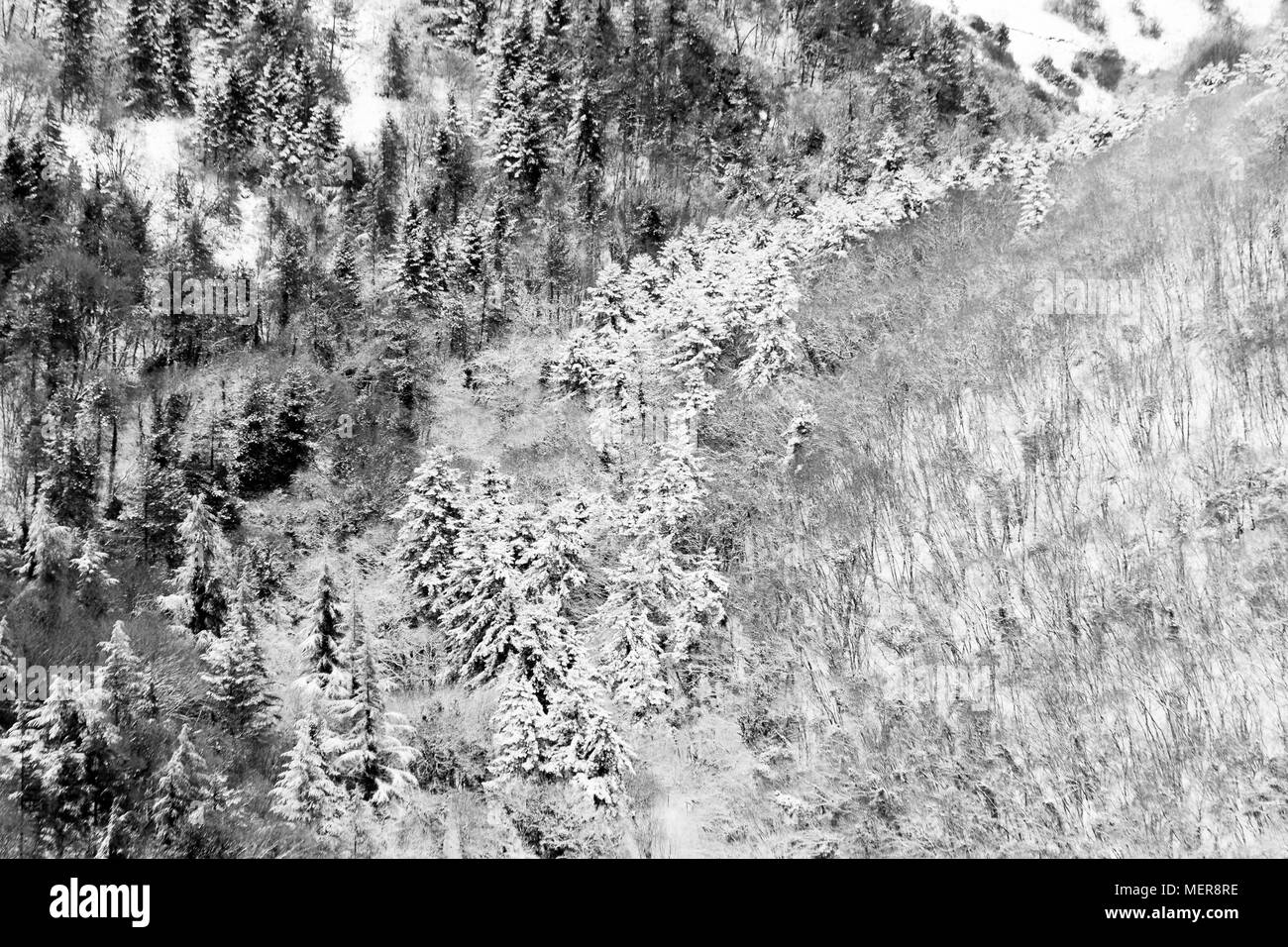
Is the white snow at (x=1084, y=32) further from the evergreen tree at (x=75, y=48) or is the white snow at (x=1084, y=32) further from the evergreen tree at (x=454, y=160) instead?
the evergreen tree at (x=75, y=48)

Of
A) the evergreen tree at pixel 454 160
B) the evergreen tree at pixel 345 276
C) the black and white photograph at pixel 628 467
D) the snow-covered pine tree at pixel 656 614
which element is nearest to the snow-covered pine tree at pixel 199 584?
the black and white photograph at pixel 628 467

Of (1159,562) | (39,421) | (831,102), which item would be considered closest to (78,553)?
(39,421)

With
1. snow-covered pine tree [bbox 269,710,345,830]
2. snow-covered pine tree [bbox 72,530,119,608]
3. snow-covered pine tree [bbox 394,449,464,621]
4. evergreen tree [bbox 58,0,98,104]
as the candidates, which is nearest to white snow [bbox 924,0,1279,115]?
snow-covered pine tree [bbox 394,449,464,621]

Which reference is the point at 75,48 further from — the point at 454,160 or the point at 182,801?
the point at 182,801

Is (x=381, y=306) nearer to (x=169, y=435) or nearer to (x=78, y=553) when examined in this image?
(x=169, y=435)

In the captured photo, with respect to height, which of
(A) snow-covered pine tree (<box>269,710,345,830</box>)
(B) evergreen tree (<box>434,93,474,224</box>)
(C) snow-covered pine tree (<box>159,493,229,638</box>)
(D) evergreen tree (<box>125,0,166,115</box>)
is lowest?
(A) snow-covered pine tree (<box>269,710,345,830</box>)

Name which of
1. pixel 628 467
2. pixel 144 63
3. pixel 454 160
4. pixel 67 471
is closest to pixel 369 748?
pixel 628 467

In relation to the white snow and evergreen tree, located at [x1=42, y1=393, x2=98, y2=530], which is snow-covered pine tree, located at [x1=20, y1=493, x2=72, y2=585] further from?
the white snow
